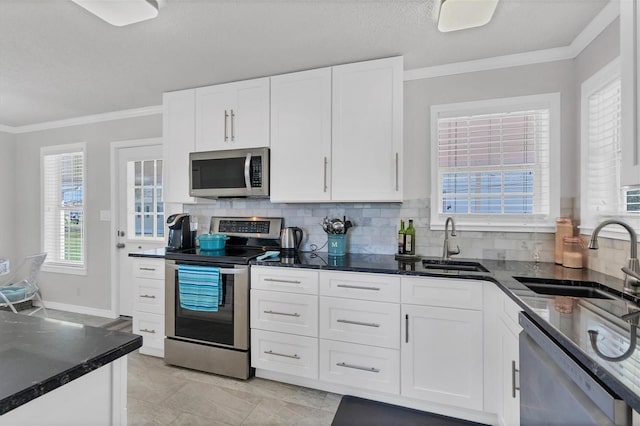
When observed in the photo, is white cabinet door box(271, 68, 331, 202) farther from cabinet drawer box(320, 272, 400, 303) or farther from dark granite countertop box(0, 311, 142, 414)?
dark granite countertop box(0, 311, 142, 414)

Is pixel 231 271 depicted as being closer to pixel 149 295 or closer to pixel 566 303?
pixel 149 295

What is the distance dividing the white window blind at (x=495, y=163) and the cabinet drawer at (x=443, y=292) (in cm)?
76

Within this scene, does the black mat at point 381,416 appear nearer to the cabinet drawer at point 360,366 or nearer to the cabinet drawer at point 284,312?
the cabinet drawer at point 360,366

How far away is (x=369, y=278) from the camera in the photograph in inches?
83.4

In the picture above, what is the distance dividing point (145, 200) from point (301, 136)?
2238mm

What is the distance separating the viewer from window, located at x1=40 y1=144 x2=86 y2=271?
160 inches

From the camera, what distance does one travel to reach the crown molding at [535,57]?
1.83 m

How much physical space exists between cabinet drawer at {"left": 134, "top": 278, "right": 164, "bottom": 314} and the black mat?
169cm

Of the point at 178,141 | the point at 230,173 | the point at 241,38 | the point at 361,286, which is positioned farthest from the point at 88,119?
the point at 361,286

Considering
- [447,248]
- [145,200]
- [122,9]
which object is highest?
[122,9]

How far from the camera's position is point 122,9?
1.67 m

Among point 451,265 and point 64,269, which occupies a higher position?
point 451,265

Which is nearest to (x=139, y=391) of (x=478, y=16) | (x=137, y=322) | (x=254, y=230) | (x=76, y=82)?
(x=137, y=322)

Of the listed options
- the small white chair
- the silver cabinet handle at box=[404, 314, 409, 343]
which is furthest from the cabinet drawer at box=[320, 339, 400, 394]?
the small white chair
